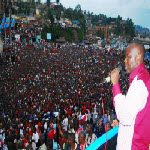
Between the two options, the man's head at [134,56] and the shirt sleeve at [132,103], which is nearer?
the shirt sleeve at [132,103]

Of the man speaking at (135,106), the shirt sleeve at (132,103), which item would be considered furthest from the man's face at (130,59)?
the shirt sleeve at (132,103)

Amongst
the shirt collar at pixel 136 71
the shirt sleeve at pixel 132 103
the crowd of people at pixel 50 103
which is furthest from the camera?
the crowd of people at pixel 50 103

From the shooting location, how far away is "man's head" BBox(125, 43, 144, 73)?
1.42 m

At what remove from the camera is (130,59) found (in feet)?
4.75

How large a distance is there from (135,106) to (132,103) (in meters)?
0.02

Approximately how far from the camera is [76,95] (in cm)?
1104

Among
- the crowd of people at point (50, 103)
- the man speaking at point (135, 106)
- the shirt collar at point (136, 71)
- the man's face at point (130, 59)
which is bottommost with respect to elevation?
the crowd of people at point (50, 103)

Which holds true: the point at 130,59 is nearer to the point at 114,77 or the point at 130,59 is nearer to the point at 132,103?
the point at 114,77

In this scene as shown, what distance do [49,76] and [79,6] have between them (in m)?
92.5

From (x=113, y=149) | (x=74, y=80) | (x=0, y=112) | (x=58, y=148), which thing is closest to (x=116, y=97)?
(x=113, y=149)

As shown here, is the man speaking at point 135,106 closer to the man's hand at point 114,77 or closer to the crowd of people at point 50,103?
the man's hand at point 114,77

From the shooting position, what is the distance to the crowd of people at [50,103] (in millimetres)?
5250

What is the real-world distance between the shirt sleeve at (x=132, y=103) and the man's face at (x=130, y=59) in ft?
0.47

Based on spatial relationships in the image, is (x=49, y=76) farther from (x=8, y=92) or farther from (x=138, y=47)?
(x=138, y=47)
